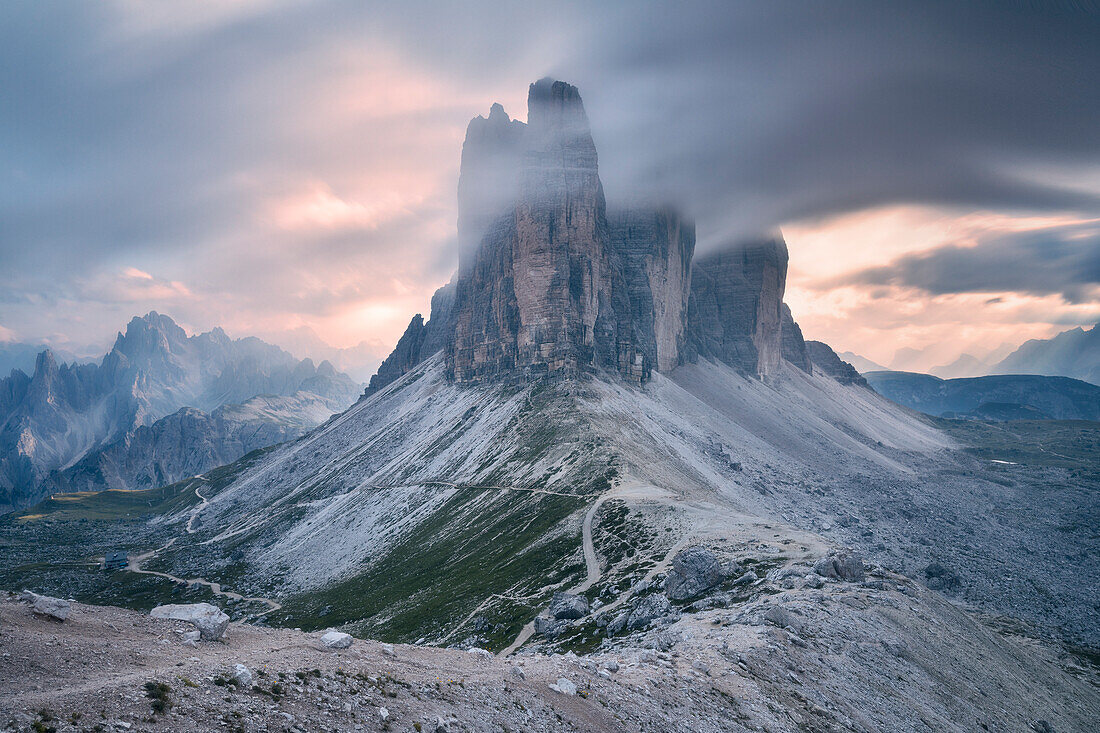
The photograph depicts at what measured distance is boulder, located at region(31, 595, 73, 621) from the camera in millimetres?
19469

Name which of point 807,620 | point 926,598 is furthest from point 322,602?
point 926,598

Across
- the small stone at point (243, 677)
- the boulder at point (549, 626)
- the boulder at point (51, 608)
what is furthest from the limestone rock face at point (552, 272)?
the small stone at point (243, 677)

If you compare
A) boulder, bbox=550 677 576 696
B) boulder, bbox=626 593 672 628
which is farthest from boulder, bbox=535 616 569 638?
boulder, bbox=550 677 576 696

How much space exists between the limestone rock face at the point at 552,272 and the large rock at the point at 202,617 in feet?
431

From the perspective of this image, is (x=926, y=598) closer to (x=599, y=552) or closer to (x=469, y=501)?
(x=599, y=552)

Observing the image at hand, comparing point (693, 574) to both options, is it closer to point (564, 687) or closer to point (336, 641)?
point (564, 687)

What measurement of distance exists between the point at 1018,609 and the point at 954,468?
147 meters

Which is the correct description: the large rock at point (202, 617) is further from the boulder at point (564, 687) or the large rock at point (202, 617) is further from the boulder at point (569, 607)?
the boulder at point (569, 607)

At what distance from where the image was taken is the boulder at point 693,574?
Answer: 4431 cm

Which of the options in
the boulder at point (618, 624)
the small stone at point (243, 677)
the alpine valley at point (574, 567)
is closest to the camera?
the small stone at point (243, 677)

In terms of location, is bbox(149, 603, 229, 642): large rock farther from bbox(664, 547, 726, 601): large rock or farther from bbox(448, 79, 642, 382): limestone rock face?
bbox(448, 79, 642, 382): limestone rock face

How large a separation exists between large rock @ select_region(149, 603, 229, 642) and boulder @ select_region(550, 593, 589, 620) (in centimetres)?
3356

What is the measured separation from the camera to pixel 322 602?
8831 centimetres

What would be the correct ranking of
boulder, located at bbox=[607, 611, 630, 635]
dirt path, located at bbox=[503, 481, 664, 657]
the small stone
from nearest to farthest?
the small stone, boulder, located at bbox=[607, 611, 630, 635], dirt path, located at bbox=[503, 481, 664, 657]
